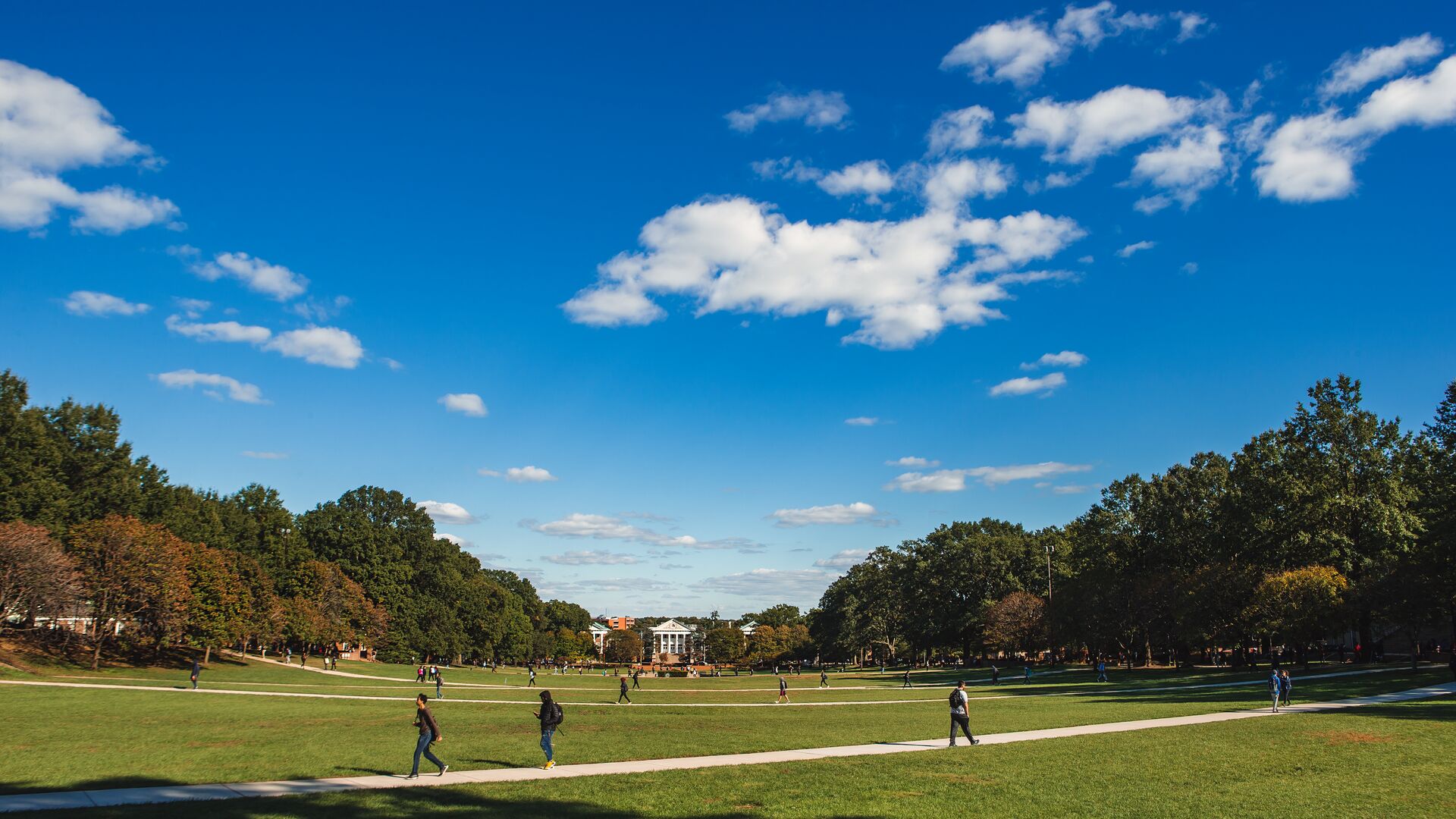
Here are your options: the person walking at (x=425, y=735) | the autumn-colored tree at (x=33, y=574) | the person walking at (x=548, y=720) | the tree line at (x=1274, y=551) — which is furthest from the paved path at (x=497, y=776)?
the autumn-colored tree at (x=33, y=574)

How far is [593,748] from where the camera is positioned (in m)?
20.9

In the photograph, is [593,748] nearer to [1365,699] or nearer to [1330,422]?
[1365,699]

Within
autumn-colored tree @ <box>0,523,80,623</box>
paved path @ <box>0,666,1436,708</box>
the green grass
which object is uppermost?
autumn-colored tree @ <box>0,523,80,623</box>

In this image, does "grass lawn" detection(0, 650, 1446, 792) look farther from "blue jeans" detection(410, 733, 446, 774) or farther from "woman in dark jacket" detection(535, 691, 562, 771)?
"blue jeans" detection(410, 733, 446, 774)

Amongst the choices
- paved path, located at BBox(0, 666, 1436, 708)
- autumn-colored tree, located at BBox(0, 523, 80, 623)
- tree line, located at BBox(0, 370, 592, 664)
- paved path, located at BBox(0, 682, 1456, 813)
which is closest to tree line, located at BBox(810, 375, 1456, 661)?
paved path, located at BBox(0, 666, 1436, 708)

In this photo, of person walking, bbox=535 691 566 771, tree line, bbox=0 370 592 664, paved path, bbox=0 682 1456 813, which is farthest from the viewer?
tree line, bbox=0 370 592 664

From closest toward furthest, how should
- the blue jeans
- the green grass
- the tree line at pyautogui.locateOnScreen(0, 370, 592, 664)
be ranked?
the green grass
the blue jeans
the tree line at pyautogui.locateOnScreen(0, 370, 592, 664)

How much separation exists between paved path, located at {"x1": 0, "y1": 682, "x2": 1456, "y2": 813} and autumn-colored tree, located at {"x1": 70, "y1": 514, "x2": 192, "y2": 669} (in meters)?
42.6

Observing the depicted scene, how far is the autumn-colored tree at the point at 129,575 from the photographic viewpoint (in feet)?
159

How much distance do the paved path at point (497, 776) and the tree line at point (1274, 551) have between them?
77.4 feet

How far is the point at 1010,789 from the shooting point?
14.8 m

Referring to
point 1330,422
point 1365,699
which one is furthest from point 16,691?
point 1330,422

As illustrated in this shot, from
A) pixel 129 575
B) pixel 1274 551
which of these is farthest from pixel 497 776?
pixel 1274 551

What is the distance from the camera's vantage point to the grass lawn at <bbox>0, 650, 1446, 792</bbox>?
676 inches
